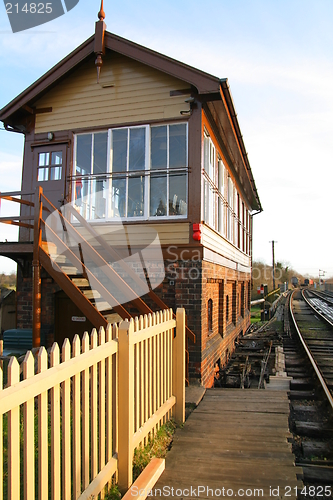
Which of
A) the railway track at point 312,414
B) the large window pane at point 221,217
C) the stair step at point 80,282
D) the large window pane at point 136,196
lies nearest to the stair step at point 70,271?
the stair step at point 80,282

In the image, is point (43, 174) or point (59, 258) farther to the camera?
point (43, 174)

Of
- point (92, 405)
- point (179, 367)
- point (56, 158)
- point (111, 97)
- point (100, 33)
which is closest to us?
point (92, 405)

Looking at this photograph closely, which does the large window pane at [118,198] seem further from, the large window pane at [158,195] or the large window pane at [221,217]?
the large window pane at [221,217]

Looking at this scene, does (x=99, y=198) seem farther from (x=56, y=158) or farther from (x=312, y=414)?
(x=312, y=414)

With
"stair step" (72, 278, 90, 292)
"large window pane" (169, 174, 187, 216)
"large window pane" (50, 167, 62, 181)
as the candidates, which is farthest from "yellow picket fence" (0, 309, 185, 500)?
"large window pane" (50, 167, 62, 181)

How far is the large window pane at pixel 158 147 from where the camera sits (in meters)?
8.10

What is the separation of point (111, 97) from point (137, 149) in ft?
4.12

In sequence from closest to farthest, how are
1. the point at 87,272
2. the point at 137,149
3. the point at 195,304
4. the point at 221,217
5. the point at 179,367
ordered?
the point at 179,367 < the point at 87,272 < the point at 195,304 < the point at 137,149 < the point at 221,217

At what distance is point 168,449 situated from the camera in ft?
14.1

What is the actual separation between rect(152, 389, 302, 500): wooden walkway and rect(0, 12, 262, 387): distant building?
1651mm

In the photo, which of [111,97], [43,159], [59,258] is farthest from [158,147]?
[59,258]

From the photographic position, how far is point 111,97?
8461mm

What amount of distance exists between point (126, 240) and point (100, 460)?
5.22 meters

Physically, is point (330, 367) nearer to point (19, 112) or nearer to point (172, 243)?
point (172, 243)
